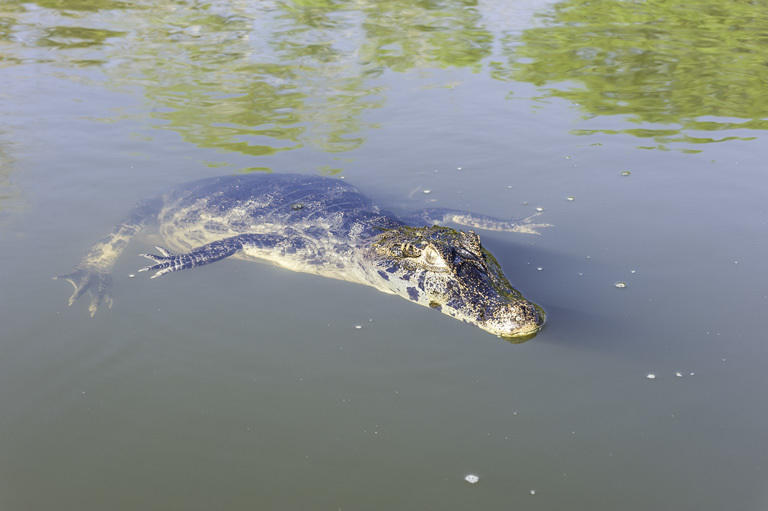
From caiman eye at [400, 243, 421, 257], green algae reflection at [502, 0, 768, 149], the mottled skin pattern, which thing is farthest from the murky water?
caiman eye at [400, 243, 421, 257]

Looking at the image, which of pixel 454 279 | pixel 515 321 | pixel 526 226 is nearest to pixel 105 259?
pixel 454 279

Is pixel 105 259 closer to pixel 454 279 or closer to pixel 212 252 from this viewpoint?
pixel 212 252

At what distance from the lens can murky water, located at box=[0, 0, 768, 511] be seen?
3684 millimetres

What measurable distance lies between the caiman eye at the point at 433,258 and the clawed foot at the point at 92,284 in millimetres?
3142

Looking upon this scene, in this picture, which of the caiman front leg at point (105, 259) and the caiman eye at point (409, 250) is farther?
the caiman eye at point (409, 250)

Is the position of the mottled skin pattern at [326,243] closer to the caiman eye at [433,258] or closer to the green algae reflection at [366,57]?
the caiman eye at [433,258]

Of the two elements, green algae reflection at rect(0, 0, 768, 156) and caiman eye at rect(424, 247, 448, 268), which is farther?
green algae reflection at rect(0, 0, 768, 156)

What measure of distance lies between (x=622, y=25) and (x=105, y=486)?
15861mm

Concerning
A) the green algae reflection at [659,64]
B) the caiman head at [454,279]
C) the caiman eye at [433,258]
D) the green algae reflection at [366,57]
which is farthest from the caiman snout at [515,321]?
the green algae reflection at [659,64]

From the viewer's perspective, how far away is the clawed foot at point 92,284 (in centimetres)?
553

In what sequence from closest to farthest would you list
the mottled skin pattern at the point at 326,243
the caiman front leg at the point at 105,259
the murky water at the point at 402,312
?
1. the murky water at the point at 402,312
2. the mottled skin pattern at the point at 326,243
3. the caiman front leg at the point at 105,259

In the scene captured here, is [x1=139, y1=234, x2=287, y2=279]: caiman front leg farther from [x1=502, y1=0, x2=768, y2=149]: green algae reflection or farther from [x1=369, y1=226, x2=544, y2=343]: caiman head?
[x1=502, y1=0, x2=768, y2=149]: green algae reflection

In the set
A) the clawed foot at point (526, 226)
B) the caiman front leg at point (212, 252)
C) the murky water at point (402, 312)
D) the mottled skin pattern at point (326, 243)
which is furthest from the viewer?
the clawed foot at point (526, 226)

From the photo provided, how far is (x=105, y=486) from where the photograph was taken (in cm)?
358
